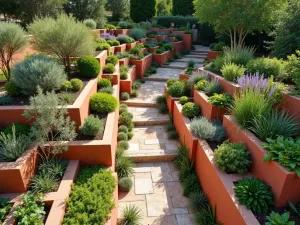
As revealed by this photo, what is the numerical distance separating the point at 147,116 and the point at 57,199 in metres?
3.98

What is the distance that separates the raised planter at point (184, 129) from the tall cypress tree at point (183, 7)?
53.6 ft

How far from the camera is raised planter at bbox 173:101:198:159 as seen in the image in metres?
4.29

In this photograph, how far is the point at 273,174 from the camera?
2789mm

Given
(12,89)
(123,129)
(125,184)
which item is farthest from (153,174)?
(12,89)

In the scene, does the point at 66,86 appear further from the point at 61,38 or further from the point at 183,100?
the point at 183,100

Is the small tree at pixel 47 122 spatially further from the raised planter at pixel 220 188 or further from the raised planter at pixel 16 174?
the raised planter at pixel 220 188

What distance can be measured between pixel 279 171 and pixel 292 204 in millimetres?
424

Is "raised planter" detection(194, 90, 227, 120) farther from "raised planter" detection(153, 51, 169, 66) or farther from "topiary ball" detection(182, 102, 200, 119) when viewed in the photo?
"raised planter" detection(153, 51, 169, 66)

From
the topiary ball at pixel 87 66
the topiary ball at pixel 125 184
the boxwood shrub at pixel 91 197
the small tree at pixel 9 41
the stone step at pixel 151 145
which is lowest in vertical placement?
the topiary ball at pixel 125 184

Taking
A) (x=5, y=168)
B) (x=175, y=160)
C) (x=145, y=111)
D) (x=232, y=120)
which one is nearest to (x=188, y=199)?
(x=175, y=160)

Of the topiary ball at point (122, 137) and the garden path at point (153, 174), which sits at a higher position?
the topiary ball at point (122, 137)

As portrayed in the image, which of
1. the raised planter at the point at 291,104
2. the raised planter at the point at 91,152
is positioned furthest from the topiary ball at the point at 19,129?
the raised planter at the point at 291,104

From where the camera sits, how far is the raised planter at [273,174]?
259cm

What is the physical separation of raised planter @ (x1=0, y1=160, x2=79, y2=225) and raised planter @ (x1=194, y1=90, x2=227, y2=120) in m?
2.99
